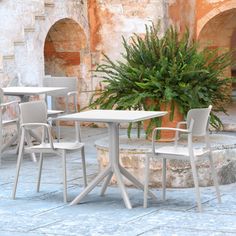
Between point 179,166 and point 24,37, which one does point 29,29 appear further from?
point 179,166

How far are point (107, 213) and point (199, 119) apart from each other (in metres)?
1.19

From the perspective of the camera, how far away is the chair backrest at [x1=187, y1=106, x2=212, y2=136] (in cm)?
788

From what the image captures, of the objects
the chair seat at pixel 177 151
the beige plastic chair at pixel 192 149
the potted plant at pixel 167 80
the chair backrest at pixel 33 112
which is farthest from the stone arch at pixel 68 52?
the beige plastic chair at pixel 192 149

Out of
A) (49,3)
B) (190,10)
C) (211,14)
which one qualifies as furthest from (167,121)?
Result: (211,14)

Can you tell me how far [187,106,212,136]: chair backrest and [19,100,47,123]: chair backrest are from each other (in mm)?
1626

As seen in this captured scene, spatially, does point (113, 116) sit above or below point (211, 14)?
below

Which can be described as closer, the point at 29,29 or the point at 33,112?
the point at 33,112

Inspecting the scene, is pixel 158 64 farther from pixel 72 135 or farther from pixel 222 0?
pixel 222 0

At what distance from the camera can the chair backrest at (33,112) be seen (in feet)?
28.0

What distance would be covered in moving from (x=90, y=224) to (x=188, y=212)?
95cm

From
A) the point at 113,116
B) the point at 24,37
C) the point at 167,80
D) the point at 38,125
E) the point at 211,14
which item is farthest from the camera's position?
the point at 211,14

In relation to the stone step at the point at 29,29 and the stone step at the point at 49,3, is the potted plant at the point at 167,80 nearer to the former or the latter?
the stone step at the point at 29,29

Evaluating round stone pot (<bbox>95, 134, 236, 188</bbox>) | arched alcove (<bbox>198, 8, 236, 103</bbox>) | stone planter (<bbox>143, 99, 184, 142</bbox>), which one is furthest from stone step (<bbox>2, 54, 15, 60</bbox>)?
arched alcove (<bbox>198, 8, 236, 103</bbox>)

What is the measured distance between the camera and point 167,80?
924 centimetres
